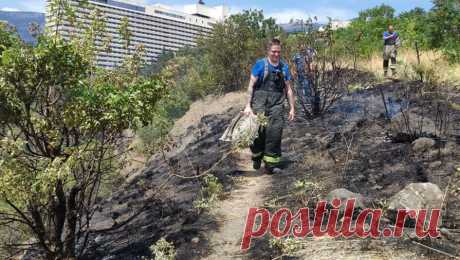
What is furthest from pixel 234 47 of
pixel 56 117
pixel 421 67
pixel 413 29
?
pixel 56 117

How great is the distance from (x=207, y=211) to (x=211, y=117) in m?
9.87

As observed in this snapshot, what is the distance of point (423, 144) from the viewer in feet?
20.0

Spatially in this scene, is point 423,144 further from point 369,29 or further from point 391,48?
point 369,29

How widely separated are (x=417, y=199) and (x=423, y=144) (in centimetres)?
216

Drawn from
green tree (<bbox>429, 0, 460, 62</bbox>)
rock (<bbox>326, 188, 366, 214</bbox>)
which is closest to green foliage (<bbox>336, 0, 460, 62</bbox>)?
green tree (<bbox>429, 0, 460, 62</bbox>)

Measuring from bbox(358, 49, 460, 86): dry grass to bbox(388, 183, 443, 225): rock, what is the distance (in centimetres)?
500

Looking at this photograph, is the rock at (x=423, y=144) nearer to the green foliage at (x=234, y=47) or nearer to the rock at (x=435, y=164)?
the rock at (x=435, y=164)

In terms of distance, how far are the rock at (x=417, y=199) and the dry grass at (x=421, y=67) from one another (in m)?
5.00

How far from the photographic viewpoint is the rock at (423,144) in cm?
605

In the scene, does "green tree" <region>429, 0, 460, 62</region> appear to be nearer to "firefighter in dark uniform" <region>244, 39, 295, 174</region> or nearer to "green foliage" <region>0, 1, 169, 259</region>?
"firefighter in dark uniform" <region>244, 39, 295, 174</region>

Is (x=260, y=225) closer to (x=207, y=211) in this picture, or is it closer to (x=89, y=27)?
(x=207, y=211)

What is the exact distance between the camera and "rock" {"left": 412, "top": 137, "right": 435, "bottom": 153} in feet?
19.8

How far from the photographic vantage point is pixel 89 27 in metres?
4.84

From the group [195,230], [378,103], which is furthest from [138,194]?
[378,103]
